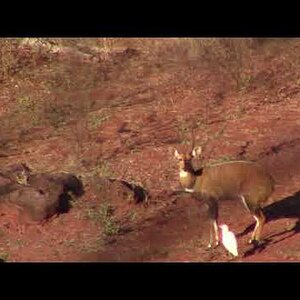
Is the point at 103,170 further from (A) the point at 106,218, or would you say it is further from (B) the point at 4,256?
(B) the point at 4,256

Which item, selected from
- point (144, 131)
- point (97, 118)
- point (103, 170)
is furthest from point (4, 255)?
point (97, 118)

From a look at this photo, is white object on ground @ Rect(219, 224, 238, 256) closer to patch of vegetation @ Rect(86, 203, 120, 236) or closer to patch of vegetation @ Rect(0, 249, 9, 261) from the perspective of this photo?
patch of vegetation @ Rect(86, 203, 120, 236)

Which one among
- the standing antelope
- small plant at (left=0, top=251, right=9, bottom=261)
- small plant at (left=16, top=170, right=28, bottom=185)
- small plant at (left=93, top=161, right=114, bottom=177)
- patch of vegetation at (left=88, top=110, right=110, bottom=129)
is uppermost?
patch of vegetation at (left=88, top=110, right=110, bottom=129)

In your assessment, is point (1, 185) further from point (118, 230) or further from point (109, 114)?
point (109, 114)

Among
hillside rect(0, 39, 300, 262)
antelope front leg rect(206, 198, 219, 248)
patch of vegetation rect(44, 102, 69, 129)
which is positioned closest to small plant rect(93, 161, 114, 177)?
hillside rect(0, 39, 300, 262)

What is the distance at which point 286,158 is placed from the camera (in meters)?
10.8

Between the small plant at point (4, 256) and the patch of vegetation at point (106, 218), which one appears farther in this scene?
the patch of vegetation at point (106, 218)

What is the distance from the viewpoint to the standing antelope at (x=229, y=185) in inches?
329

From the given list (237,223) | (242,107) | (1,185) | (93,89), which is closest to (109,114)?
(93,89)

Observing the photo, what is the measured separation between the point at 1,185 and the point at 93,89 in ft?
15.7

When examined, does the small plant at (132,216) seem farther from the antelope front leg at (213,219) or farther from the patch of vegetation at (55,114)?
the patch of vegetation at (55,114)

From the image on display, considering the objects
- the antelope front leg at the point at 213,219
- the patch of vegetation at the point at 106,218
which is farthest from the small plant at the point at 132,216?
the antelope front leg at the point at 213,219

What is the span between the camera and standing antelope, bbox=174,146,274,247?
8.36 metres

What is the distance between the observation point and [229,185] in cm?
845
